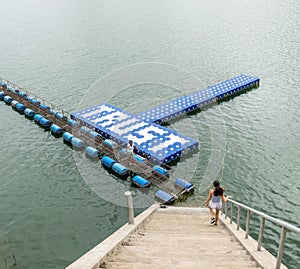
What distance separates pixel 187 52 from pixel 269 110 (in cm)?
2945

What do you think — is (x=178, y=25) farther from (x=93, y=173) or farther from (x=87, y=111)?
(x=93, y=173)

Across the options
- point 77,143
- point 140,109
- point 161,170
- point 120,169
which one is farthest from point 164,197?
point 140,109

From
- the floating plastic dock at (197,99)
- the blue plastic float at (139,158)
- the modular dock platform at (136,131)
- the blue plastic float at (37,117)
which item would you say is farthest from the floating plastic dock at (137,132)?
the blue plastic float at (37,117)

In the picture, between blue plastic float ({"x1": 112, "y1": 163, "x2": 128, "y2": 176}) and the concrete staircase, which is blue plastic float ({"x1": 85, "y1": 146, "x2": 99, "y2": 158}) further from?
the concrete staircase

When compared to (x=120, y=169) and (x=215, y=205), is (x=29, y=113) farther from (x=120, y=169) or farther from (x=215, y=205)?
(x=215, y=205)

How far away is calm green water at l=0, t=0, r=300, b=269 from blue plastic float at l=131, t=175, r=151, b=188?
1807 millimetres

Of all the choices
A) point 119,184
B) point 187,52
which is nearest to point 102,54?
point 187,52

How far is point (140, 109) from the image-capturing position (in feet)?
149

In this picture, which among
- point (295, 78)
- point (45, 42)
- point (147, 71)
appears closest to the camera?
point (295, 78)

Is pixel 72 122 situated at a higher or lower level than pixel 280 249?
higher

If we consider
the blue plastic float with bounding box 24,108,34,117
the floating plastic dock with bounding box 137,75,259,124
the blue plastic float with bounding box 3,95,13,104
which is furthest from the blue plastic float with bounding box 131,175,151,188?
the blue plastic float with bounding box 3,95,13,104

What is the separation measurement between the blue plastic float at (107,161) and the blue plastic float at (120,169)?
71 cm

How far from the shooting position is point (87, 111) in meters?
43.8

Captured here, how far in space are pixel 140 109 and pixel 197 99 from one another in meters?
8.53
